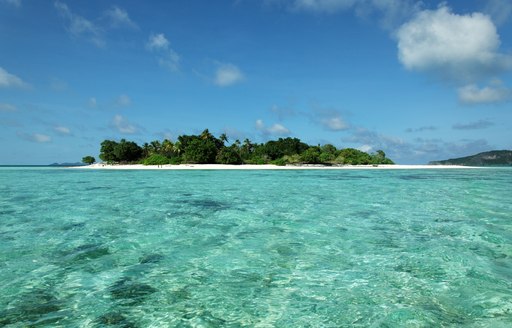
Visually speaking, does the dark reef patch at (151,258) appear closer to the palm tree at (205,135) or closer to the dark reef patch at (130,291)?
the dark reef patch at (130,291)

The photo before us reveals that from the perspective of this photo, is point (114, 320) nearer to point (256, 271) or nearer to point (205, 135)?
point (256, 271)

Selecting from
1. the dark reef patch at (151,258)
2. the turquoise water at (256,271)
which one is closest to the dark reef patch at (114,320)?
the turquoise water at (256,271)

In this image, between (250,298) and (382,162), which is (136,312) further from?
(382,162)

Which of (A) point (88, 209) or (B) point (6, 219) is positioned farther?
(A) point (88, 209)

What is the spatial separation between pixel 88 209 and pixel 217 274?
12.0 meters

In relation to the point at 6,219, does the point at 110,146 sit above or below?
above

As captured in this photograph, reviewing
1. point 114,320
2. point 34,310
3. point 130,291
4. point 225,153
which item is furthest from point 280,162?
point 114,320

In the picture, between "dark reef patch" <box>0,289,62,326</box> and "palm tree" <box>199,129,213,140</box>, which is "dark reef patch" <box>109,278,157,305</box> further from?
"palm tree" <box>199,129,213,140</box>

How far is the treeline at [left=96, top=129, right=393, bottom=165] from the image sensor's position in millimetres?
102125

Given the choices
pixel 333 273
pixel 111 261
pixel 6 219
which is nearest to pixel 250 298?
pixel 333 273

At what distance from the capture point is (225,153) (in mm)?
102312

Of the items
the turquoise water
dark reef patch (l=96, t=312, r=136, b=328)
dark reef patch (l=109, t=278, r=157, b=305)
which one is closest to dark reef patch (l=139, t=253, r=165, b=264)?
the turquoise water

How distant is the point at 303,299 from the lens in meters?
5.88

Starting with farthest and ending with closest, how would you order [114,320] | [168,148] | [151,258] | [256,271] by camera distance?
[168,148], [151,258], [256,271], [114,320]
